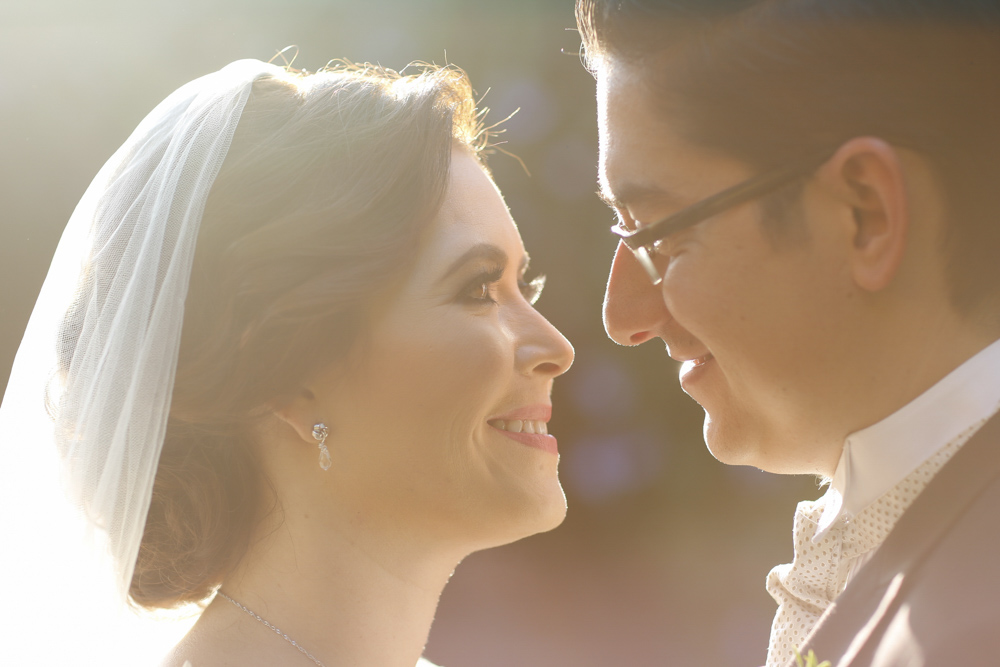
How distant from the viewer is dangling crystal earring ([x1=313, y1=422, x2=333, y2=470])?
1.96 m

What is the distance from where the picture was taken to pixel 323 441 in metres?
1.97

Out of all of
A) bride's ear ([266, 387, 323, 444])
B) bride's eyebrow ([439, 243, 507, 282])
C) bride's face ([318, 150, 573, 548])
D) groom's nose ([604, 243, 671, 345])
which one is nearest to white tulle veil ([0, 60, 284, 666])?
bride's ear ([266, 387, 323, 444])

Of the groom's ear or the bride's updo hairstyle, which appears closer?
the groom's ear

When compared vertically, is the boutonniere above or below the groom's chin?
below

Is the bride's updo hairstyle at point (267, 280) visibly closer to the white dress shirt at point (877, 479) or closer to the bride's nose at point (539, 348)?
the bride's nose at point (539, 348)

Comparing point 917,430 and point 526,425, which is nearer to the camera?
point 917,430

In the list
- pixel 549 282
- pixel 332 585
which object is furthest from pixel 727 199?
pixel 549 282

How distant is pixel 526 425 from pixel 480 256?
42 cm

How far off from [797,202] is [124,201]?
145cm

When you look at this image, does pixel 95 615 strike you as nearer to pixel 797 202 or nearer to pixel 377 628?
pixel 377 628

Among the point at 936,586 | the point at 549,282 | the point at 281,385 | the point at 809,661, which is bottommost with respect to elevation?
the point at 809,661

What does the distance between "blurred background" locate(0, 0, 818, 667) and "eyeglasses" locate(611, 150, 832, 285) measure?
383 cm

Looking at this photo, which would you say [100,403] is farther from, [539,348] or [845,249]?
[845,249]

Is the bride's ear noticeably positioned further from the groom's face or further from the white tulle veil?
the groom's face
